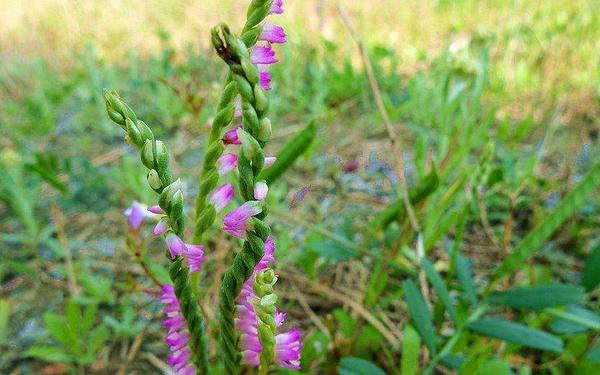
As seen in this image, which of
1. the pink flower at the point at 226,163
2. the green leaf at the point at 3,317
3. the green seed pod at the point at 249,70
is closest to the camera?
the green seed pod at the point at 249,70

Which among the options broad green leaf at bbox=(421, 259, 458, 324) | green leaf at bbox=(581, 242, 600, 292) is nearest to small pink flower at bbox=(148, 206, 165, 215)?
broad green leaf at bbox=(421, 259, 458, 324)

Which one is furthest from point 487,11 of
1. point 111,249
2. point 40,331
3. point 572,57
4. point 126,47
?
point 40,331

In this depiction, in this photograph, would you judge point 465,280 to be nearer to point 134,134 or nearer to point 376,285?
point 376,285

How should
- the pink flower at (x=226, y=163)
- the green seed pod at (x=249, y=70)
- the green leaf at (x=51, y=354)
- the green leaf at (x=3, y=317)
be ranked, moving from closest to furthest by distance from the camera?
1. the green seed pod at (x=249, y=70)
2. the pink flower at (x=226, y=163)
3. the green leaf at (x=51, y=354)
4. the green leaf at (x=3, y=317)

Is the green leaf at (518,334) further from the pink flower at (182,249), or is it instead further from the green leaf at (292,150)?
the pink flower at (182,249)

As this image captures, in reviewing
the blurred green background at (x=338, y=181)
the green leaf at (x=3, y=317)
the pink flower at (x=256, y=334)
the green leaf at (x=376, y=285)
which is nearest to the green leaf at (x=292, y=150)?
the blurred green background at (x=338, y=181)

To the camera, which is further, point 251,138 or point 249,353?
point 249,353

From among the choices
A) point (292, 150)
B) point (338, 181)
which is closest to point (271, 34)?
point (292, 150)

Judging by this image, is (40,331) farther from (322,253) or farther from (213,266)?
(322,253)
